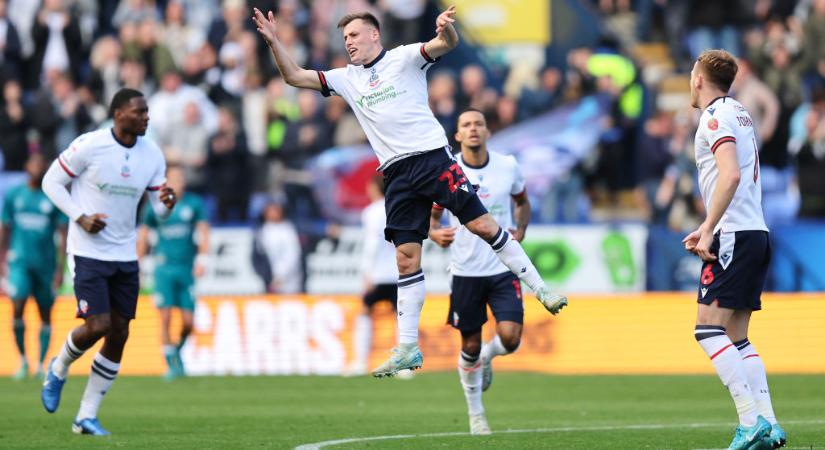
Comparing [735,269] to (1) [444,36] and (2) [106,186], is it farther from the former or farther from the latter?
(2) [106,186]

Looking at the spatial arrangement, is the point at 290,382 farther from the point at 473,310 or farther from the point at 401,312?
the point at 401,312

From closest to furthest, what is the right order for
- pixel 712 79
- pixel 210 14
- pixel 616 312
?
pixel 712 79
pixel 616 312
pixel 210 14

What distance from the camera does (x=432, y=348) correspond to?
22.4 m

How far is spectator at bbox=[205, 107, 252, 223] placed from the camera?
2464 cm

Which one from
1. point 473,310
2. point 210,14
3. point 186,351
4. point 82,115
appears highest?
point 210,14

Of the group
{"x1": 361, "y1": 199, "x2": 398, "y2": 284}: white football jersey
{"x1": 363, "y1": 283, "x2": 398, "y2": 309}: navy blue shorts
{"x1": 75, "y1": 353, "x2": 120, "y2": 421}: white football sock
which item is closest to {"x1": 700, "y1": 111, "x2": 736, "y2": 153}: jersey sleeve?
{"x1": 75, "y1": 353, "x2": 120, "y2": 421}: white football sock

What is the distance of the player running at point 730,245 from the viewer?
32.4 feet

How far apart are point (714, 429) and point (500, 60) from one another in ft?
49.6

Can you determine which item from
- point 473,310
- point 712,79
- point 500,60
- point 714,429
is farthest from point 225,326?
point 712,79

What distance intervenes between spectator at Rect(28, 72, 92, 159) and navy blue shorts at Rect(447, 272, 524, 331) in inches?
536

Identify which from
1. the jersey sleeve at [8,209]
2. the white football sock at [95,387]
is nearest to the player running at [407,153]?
the white football sock at [95,387]

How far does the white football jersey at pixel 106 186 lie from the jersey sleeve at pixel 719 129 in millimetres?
5347

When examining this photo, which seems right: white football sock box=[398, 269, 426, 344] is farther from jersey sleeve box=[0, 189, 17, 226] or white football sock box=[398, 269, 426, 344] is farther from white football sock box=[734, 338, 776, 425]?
jersey sleeve box=[0, 189, 17, 226]

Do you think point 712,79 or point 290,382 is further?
point 290,382
